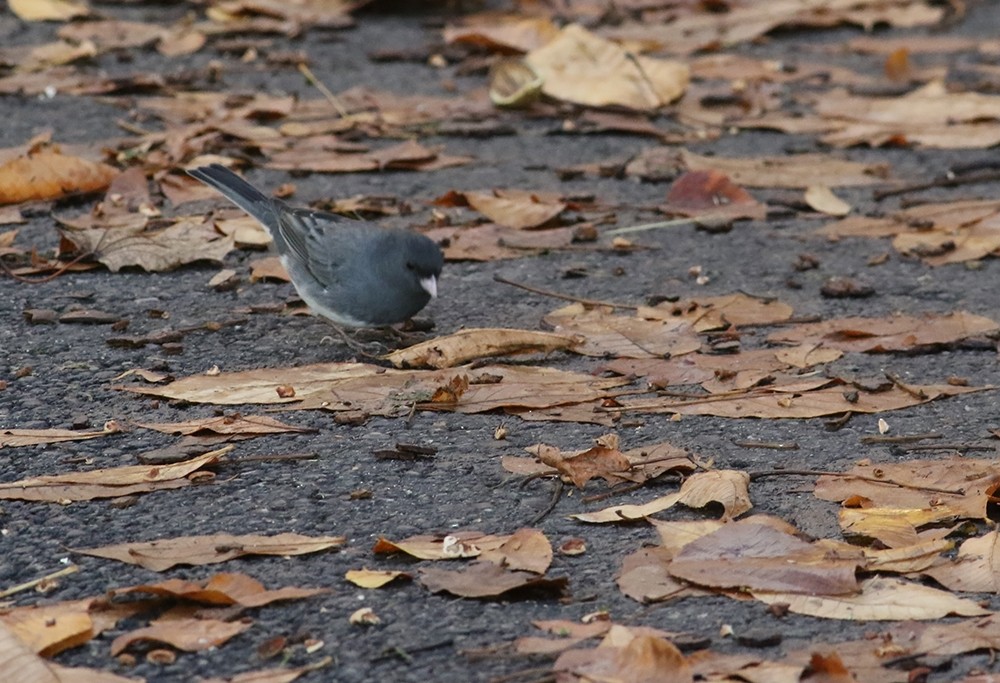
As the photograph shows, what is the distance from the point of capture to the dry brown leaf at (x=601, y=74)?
6969mm

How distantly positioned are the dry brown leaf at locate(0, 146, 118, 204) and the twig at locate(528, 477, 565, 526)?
9.78 feet

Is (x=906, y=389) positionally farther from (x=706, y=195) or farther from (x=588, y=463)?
(x=706, y=195)

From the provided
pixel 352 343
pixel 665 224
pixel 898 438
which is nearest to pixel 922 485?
pixel 898 438

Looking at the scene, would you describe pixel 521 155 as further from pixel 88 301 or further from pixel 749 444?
pixel 749 444

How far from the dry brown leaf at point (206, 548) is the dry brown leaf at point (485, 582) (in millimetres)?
286

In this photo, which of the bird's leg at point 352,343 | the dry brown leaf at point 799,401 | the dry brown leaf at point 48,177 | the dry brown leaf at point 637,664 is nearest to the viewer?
the dry brown leaf at point 637,664

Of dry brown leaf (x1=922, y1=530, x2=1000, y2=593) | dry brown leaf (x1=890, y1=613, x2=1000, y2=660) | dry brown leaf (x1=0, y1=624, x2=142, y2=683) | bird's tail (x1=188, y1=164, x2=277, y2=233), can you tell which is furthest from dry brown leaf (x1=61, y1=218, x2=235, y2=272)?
dry brown leaf (x1=890, y1=613, x2=1000, y2=660)

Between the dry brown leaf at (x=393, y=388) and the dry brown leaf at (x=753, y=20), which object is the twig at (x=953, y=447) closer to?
the dry brown leaf at (x=393, y=388)

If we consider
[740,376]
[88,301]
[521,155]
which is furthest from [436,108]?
[740,376]

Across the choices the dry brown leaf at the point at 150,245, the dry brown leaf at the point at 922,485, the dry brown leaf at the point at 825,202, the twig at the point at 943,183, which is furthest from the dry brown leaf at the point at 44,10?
the dry brown leaf at the point at 922,485

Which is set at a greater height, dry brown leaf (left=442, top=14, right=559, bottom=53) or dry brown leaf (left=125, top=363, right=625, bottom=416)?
dry brown leaf (left=442, top=14, right=559, bottom=53)

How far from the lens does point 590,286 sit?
5094 millimetres

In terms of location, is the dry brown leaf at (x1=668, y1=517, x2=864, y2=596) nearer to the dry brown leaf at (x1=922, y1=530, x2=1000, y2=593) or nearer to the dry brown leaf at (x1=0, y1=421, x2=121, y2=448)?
the dry brown leaf at (x1=922, y1=530, x2=1000, y2=593)

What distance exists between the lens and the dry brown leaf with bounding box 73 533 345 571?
9.78 ft
